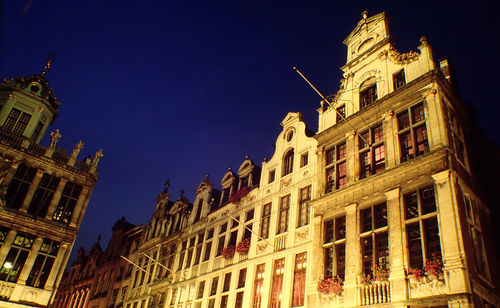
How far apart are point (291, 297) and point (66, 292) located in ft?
125

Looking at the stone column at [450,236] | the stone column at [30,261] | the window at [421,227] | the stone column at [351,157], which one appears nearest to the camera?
the stone column at [450,236]

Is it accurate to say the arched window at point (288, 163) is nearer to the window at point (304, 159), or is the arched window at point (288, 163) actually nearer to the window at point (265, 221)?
the window at point (304, 159)

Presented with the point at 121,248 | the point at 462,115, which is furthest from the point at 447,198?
the point at 121,248

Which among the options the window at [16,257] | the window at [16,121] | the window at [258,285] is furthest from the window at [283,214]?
the window at [16,121]

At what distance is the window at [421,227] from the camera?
492 inches

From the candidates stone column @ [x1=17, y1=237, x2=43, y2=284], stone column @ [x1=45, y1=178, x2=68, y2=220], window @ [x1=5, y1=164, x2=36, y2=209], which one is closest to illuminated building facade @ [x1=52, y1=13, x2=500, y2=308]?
stone column @ [x1=17, y1=237, x2=43, y2=284]

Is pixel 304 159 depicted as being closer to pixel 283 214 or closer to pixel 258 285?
pixel 283 214

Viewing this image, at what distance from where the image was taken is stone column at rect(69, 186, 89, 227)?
30.1m

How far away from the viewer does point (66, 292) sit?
45.5 metres

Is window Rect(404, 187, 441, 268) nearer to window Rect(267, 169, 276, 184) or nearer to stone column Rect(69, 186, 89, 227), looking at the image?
window Rect(267, 169, 276, 184)

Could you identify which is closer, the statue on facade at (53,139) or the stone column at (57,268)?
the stone column at (57,268)

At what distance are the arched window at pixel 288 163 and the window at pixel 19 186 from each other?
20.0 metres

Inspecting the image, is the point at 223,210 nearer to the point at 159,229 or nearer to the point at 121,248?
the point at 159,229

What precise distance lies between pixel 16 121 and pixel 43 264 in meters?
12.3
